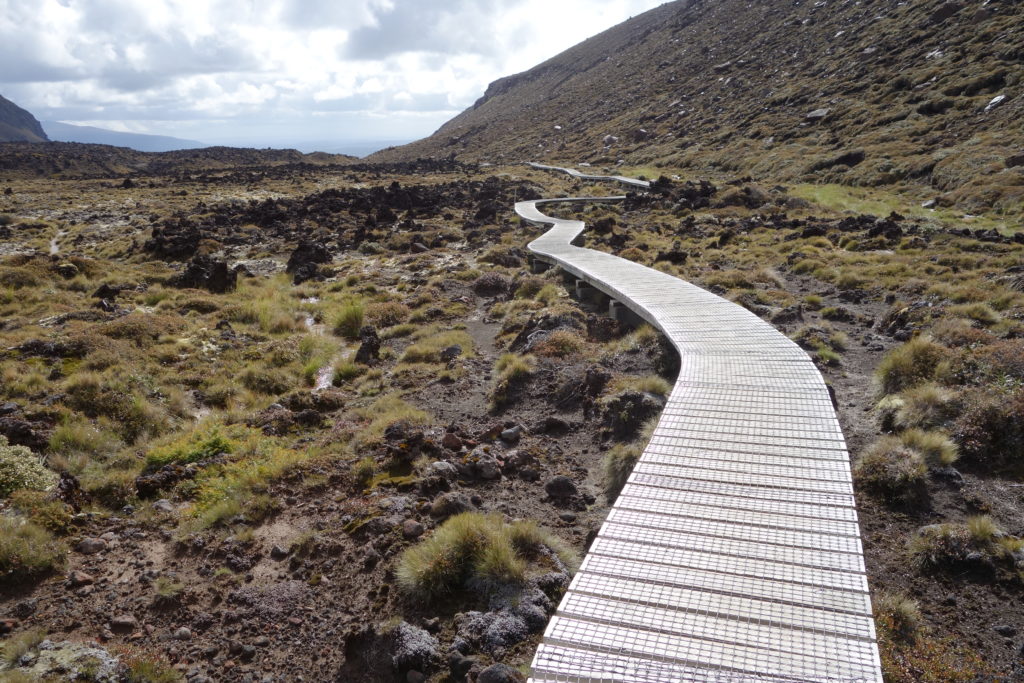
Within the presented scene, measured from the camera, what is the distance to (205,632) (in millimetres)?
5008

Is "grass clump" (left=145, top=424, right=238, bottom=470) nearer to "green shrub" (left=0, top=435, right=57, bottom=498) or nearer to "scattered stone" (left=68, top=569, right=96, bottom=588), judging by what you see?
"green shrub" (left=0, top=435, right=57, bottom=498)

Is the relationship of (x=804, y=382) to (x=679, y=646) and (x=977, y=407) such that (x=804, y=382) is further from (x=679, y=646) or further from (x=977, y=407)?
(x=679, y=646)

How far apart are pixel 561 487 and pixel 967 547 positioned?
13.0 ft

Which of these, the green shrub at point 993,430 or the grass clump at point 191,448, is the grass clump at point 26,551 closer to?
the grass clump at point 191,448

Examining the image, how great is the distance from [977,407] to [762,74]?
221 feet

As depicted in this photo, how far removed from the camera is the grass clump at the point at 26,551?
556 centimetres

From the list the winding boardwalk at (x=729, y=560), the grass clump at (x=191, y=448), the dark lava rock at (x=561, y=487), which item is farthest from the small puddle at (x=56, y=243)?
the winding boardwalk at (x=729, y=560)

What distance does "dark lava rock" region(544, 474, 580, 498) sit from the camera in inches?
274

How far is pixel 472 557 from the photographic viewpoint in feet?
17.4

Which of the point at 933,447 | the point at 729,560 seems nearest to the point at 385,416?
the point at 729,560

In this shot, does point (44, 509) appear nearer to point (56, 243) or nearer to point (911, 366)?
point (911, 366)

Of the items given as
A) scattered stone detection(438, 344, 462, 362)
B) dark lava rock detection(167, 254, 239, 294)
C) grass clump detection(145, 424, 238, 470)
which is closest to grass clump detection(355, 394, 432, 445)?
grass clump detection(145, 424, 238, 470)

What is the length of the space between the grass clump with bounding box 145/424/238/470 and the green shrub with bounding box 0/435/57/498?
44.4 inches

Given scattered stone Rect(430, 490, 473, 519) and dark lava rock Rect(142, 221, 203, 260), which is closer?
scattered stone Rect(430, 490, 473, 519)
